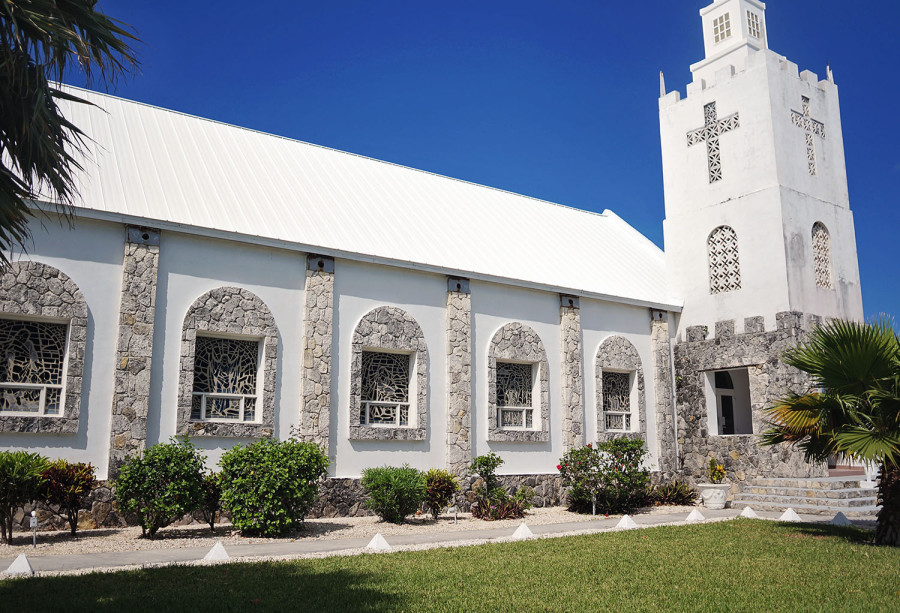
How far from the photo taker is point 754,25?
20594mm

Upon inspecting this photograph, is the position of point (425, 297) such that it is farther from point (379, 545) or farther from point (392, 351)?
point (379, 545)

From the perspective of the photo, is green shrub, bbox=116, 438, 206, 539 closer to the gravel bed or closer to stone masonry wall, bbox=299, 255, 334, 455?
the gravel bed

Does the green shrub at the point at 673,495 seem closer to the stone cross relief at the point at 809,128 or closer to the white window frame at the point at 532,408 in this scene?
the white window frame at the point at 532,408

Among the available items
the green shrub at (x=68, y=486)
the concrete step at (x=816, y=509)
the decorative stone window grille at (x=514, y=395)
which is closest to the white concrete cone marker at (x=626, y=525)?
the decorative stone window grille at (x=514, y=395)

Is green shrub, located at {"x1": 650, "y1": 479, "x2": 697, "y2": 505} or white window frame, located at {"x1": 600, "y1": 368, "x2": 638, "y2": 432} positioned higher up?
white window frame, located at {"x1": 600, "y1": 368, "x2": 638, "y2": 432}

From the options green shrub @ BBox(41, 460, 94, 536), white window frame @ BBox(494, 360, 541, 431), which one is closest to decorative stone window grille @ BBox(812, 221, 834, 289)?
white window frame @ BBox(494, 360, 541, 431)

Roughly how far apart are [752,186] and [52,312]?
1658 cm

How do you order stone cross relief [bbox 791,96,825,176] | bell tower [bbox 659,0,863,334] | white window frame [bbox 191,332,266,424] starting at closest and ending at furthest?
1. white window frame [bbox 191,332,266,424]
2. bell tower [bbox 659,0,863,334]
3. stone cross relief [bbox 791,96,825,176]

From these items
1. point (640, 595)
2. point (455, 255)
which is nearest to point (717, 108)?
point (455, 255)

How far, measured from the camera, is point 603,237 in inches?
894

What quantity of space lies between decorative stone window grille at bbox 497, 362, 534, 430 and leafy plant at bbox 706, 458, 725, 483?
16.6ft

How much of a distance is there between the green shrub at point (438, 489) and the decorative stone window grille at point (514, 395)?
2.74 m

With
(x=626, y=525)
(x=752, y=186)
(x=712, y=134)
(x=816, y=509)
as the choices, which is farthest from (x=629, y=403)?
(x=712, y=134)

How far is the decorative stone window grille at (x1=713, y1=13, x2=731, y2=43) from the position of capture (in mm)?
20578
